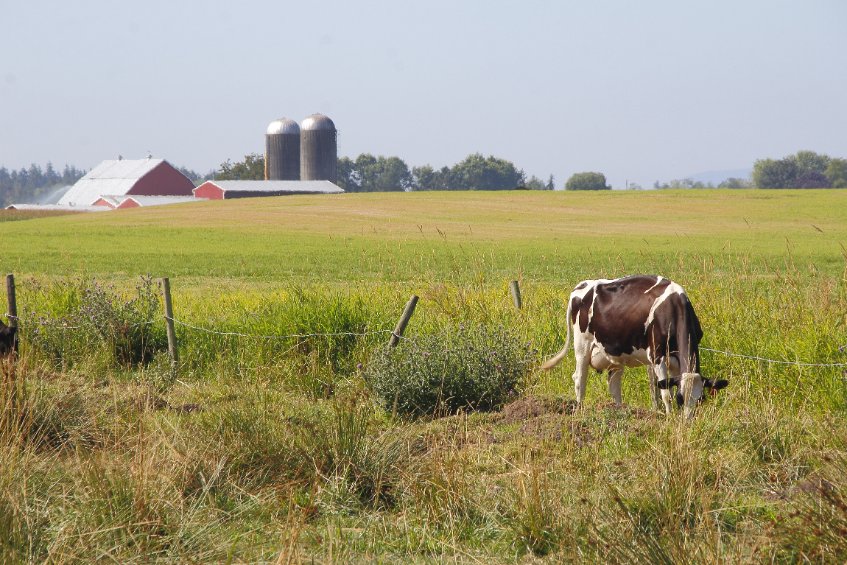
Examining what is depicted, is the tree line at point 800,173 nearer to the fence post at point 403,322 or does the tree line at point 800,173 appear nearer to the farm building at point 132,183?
the farm building at point 132,183

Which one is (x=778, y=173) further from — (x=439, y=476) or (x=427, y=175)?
(x=439, y=476)

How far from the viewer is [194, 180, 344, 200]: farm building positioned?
11288cm

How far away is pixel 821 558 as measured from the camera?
5039mm

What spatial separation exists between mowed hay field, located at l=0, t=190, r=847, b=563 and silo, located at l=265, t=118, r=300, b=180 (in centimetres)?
11828

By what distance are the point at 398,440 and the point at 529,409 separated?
8.15 ft

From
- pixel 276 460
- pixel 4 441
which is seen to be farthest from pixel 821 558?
pixel 4 441

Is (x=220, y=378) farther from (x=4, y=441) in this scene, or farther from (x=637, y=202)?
(x=637, y=202)

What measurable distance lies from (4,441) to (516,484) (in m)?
3.61

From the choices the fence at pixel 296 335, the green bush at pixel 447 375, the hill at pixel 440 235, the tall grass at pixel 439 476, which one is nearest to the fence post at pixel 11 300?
the fence at pixel 296 335

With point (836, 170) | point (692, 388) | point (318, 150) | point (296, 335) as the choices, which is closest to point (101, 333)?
point (296, 335)

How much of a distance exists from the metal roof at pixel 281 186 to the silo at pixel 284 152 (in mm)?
11505

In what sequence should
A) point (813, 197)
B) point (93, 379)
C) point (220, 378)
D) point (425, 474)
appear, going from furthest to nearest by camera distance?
point (813, 197), point (93, 379), point (220, 378), point (425, 474)

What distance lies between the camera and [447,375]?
10.9 m

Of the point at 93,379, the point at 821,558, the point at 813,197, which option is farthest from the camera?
the point at 813,197
